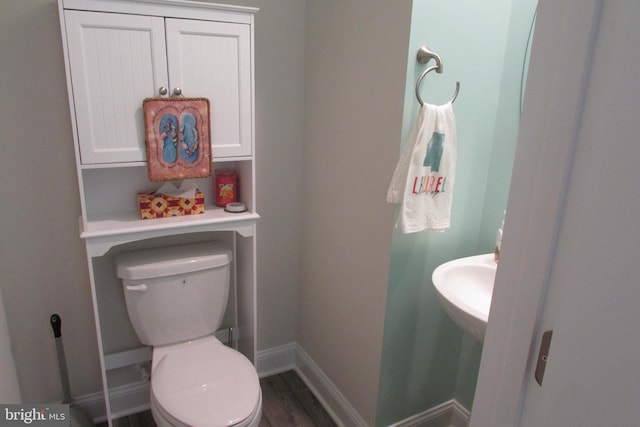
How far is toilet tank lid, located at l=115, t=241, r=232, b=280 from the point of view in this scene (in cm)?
161

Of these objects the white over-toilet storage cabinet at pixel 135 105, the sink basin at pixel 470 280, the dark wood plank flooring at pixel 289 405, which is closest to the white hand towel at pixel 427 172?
the sink basin at pixel 470 280

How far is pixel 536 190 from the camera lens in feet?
1.75

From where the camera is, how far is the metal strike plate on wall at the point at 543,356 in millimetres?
536

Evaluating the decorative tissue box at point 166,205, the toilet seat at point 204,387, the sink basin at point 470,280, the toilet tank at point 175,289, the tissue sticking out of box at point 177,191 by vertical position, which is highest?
the tissue sticking out of box at point 177,191

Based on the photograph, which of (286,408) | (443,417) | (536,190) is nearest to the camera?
(536,190)

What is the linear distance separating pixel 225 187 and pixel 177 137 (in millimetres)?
333

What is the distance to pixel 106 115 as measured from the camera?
1407mm

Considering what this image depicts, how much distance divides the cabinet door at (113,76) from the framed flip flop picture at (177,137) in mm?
38

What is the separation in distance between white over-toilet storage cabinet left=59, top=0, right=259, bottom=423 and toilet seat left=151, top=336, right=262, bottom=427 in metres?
0.25

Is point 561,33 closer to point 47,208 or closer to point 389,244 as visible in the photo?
point 389,244

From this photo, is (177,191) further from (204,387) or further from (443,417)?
(443,417)

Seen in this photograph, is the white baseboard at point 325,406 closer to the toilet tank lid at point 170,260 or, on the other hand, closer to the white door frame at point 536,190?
the toilet tank lid at point 170,260

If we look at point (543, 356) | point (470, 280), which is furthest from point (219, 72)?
point (543, 356)

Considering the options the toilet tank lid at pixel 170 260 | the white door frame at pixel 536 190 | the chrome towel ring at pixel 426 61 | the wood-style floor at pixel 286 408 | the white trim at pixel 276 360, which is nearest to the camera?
the white door frame at pixel 536 190
